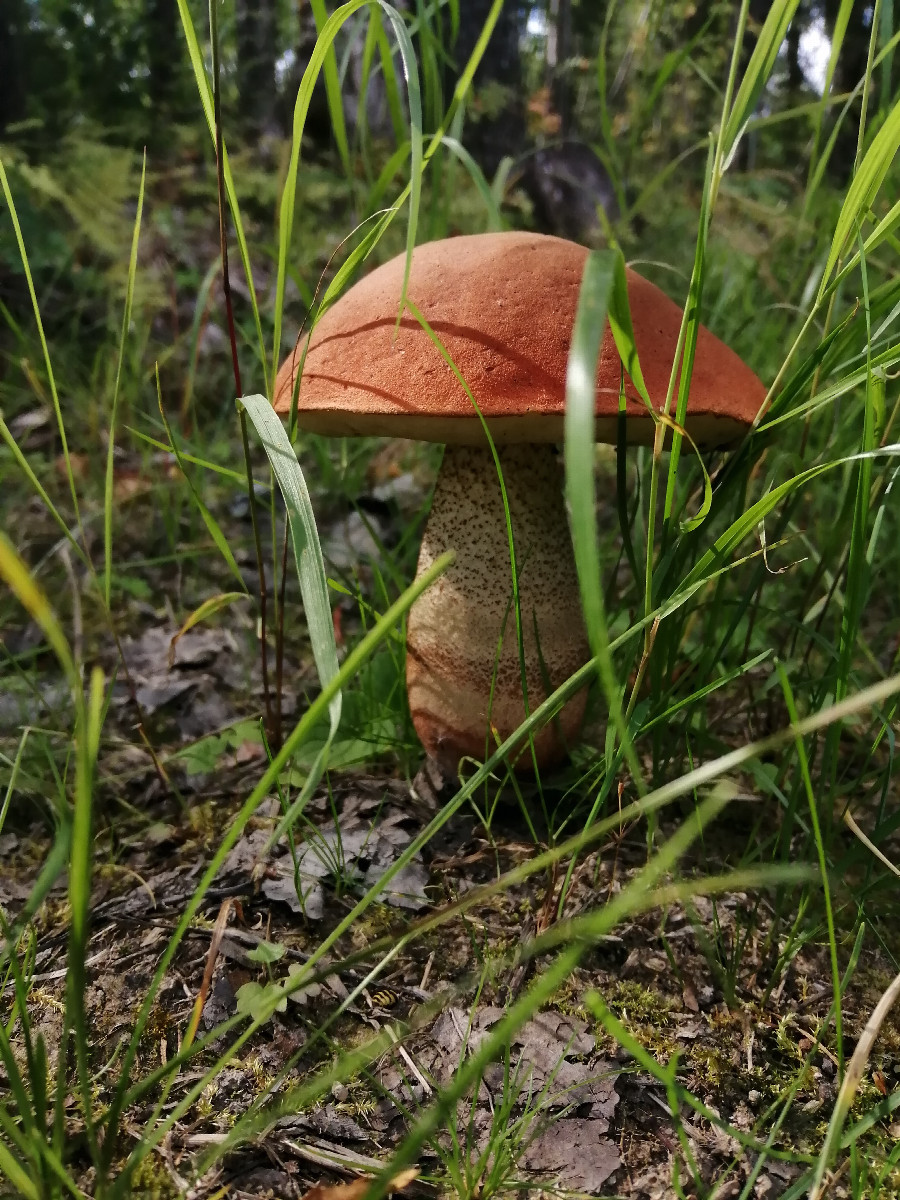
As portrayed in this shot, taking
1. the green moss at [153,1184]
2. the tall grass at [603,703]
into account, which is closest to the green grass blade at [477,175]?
the tall grass at [603,703]

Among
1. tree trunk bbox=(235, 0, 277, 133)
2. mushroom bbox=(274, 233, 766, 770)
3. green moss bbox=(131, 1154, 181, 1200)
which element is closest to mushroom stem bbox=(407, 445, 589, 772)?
mushroom bbox=(274, 233, 766, 770)

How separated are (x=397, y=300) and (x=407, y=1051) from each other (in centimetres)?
97

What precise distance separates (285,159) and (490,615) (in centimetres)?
180

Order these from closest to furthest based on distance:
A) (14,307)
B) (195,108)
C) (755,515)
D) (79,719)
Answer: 1. (79,719)
2. (755,515)
3. (14,307)
4. (195,108)

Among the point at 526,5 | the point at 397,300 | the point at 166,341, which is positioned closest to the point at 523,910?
the point at 397,300

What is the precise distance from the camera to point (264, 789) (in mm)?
515

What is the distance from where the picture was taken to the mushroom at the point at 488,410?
3.07 feet

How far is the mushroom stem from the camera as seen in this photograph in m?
1.28

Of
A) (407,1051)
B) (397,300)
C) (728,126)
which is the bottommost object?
(407,1051)

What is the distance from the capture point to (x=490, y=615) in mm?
1278

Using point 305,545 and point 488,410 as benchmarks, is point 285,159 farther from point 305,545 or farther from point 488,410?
point 305,545

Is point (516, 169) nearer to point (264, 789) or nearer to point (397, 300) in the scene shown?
point (397, 300)

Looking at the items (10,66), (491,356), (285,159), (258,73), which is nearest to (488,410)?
(491,356)

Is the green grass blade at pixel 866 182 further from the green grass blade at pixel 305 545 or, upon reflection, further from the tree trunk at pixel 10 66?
the tree trunk at pixel 10 66
